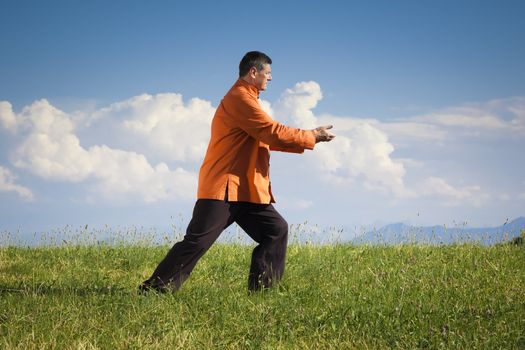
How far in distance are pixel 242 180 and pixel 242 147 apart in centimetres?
35

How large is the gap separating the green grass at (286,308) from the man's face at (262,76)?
2225mm

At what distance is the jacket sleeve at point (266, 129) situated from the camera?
6.09m

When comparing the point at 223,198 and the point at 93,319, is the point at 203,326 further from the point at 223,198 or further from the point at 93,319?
the point at 223,198

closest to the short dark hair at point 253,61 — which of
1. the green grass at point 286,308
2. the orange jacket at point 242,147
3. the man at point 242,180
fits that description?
the man at point 242,180

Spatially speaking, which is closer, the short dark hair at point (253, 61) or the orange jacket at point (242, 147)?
the orange jacket at point (242, 147)

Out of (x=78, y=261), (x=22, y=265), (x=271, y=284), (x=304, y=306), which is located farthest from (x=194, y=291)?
(x=22, y=265)

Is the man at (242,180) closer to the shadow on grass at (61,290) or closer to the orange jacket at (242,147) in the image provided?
the orange jacket at (242,147)

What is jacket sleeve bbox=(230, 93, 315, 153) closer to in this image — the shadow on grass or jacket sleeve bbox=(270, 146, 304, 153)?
jacket sleeve bbox=(270, 146, 304, 153)

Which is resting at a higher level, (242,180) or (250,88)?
(250,88)

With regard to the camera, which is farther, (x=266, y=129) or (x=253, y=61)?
(x=253, y=61)

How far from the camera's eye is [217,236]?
21.0 ft

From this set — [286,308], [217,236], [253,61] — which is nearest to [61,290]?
[217,236]

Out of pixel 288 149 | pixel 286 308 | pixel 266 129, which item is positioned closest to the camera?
pixel 286 308

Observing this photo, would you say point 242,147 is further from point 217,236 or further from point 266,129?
point 217,236
